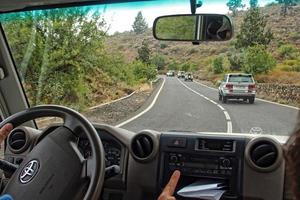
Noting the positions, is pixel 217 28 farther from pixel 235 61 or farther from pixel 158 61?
pixel 158 61

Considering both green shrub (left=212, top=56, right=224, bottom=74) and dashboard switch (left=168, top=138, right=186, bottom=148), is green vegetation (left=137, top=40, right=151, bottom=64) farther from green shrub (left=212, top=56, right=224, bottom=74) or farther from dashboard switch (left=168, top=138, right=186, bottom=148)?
dashboard switch (left=168, top=138, right=186, bottom=148)

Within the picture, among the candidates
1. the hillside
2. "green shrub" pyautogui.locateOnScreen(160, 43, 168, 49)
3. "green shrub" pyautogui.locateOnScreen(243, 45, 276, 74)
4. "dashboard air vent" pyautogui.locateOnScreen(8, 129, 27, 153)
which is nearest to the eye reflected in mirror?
the hillside

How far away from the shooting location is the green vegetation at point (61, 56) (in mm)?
3844

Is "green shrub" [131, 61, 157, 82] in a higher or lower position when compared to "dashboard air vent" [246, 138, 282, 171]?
higher

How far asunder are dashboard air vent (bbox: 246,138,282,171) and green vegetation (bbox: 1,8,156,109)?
1359mm

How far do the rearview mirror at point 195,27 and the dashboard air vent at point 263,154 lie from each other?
2.41ft

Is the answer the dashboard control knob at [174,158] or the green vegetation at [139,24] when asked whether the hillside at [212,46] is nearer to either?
the green vegetation at [139,24]

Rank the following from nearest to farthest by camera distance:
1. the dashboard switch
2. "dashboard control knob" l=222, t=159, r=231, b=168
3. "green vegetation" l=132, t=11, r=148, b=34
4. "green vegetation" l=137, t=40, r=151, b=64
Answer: "dashboard control knob" l=222, t=159, r=231, b=168 → the dashboard switch → "green vegetation" l=132, t=11, r=148, b=34 → "green vegetation" l=137, t=40, r=151, b=64

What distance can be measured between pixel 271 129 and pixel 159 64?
0.98 meters

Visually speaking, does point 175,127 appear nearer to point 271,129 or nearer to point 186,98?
point 186,98

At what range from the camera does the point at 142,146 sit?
9.96 feet

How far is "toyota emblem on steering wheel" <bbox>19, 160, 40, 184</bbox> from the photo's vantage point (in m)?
2.26

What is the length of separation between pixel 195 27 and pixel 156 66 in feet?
2.18

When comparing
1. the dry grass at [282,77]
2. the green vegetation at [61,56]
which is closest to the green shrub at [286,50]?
the dry grass at [282,77]
